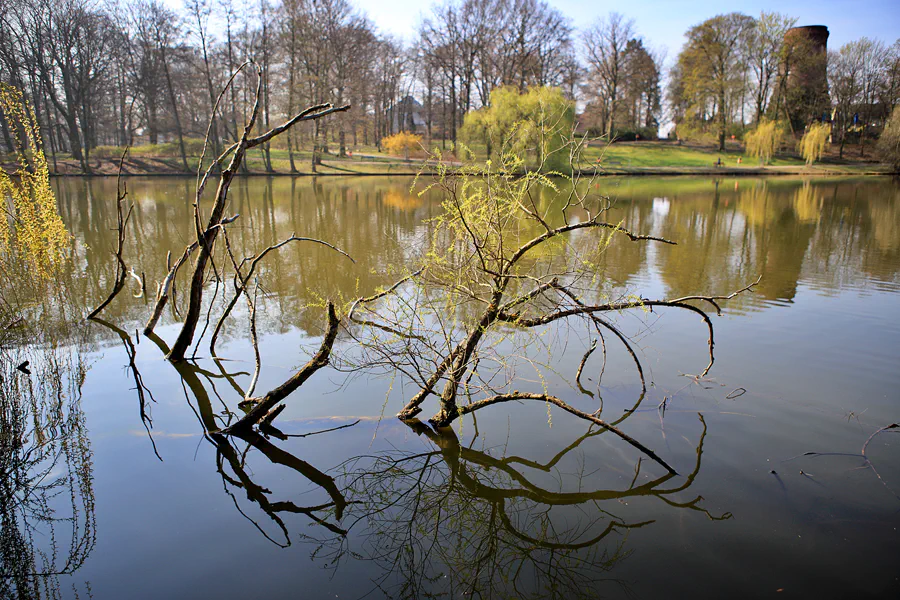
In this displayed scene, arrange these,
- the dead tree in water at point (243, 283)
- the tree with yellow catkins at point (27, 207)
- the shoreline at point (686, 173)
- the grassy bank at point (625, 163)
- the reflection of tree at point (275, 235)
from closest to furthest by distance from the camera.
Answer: the dead tree in water at point (243, 283) → the tree with yellow catkins at point (27, 207) → the reflection of tree at point (275, 235) → the grassy bank at point (625, 163) → the shoreline at point (686, 173)

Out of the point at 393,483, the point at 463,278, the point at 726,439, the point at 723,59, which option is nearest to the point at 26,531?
the point at 393,483

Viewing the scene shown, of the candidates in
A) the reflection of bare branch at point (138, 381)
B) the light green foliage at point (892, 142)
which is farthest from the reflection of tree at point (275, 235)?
the light green foliage at point (892, 142)

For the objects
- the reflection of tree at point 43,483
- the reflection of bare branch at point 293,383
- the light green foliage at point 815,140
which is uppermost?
the light green foliage at point 815,140

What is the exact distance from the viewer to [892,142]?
40.6m

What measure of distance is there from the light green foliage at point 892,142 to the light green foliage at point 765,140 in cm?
669

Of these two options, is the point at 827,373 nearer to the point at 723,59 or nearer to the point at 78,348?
the point at 78,348

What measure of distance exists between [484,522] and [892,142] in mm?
48597

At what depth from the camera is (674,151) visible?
53656mm

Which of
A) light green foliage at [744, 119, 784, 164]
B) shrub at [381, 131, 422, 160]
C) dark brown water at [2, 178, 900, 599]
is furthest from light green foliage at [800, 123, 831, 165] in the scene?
dark brown water at [2, 178, 900, 599]

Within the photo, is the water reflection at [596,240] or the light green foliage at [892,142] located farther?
the light green foliage at [892,142]

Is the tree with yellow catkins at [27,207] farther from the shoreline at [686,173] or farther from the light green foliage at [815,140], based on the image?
the light green foliage at [815,140]

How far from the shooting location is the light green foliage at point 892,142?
132ft

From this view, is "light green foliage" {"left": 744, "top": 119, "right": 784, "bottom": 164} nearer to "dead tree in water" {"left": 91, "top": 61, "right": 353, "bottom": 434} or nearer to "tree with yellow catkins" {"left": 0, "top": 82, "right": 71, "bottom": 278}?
"dead tree in water" {"left": 91, "top": 61, "right": 353, "bottom": 434}

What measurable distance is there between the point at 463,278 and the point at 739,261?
9.30 m
